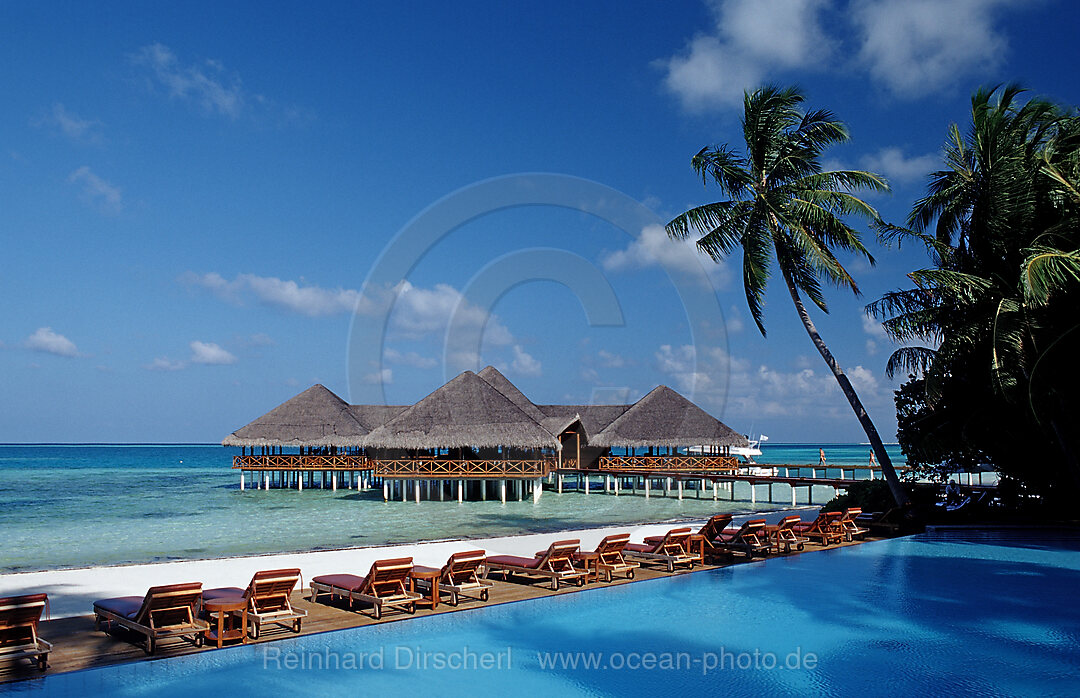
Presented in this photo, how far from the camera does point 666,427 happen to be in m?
39.0

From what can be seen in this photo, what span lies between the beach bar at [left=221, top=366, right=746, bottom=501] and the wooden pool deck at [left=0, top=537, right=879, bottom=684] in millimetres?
21375

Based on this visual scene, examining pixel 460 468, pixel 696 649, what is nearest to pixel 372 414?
pixel 460 468

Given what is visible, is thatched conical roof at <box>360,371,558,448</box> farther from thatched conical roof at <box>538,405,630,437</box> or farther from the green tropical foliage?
the green tropical foliage

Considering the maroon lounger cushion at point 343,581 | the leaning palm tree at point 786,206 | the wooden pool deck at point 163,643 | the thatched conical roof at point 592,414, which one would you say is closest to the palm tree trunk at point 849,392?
the leaning palm tree at point 786,206

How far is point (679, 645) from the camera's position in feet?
27.3

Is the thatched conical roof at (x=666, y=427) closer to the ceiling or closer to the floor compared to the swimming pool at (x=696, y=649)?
closer to the ceiling

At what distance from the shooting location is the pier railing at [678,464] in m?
37.5

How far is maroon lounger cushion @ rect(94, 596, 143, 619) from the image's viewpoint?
7.63m

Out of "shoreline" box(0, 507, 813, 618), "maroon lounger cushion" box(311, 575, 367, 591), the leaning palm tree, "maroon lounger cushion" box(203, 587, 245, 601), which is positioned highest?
the leaning palm tree

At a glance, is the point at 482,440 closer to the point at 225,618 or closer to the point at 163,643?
the point at 225,618

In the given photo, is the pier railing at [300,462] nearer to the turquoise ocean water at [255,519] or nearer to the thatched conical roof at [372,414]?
the turquoise ocean water at [255,519]

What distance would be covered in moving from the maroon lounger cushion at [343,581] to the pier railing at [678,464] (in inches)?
1105

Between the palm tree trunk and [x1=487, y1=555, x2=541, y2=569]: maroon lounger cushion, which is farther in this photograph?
the palm tree trunk

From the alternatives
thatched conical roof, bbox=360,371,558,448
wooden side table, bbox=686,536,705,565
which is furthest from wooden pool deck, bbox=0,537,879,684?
thatched conical roof, bbox=360,371,558,448
